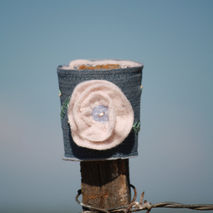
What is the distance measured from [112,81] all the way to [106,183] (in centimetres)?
46

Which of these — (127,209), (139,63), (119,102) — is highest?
(139,63)

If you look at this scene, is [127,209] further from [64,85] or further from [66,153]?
[64,85]

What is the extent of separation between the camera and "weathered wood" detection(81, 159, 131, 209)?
7.22 ft

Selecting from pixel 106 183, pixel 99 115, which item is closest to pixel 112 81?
pixel 99 115

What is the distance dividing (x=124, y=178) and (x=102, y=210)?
175 mm

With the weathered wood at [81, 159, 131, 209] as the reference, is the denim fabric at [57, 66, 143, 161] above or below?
above

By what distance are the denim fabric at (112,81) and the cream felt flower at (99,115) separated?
1.6 inches

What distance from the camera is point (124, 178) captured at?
2.21 m

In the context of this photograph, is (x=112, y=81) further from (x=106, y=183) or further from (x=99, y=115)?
(x=106, y=183)

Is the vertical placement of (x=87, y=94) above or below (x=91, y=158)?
above

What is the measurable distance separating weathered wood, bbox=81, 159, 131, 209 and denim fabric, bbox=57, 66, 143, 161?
6cm

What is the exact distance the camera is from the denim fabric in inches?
84.0

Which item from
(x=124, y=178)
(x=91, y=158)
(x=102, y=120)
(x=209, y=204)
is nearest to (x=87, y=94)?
(x=102, y=120)

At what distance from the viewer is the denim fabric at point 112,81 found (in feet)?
7.00
